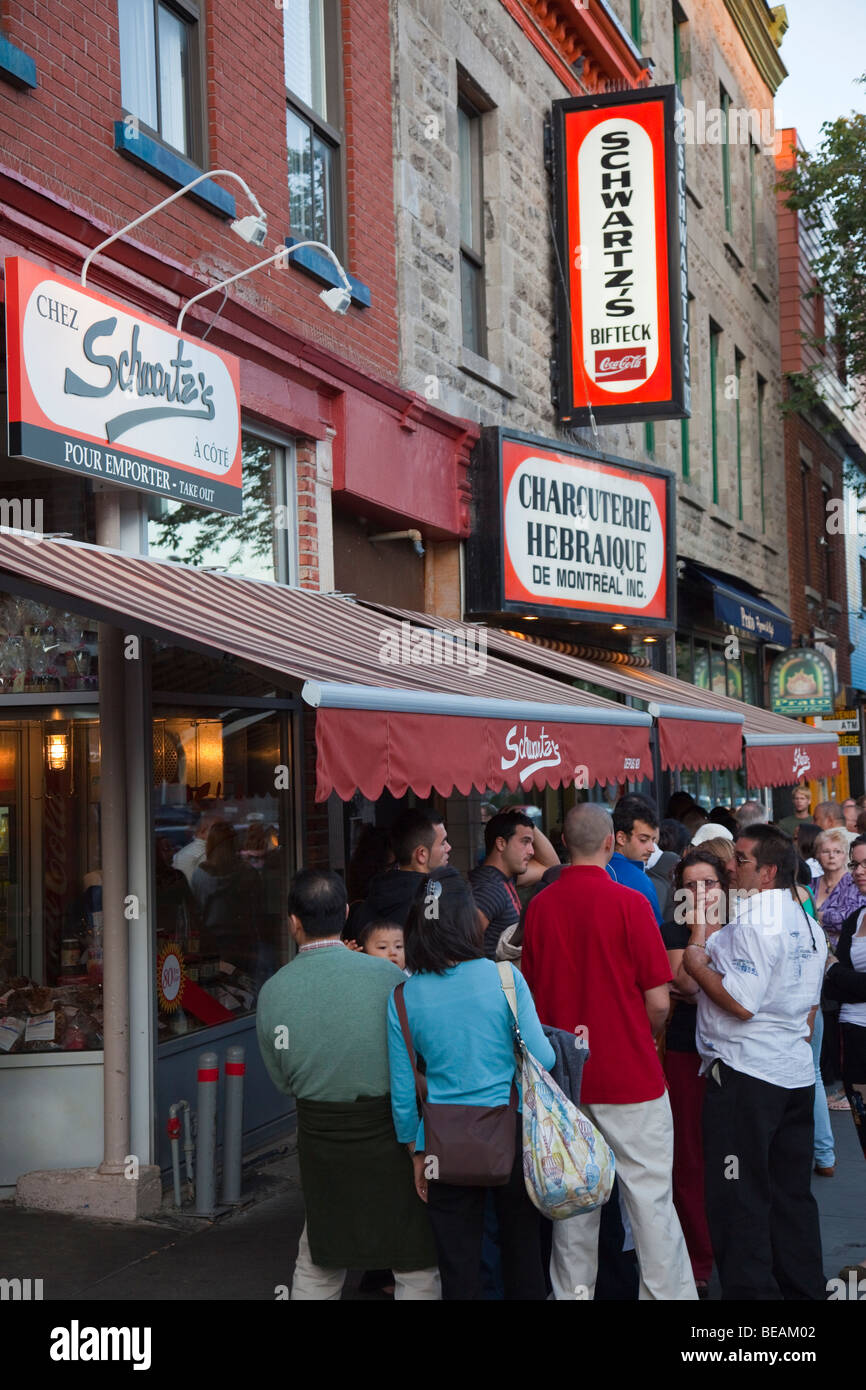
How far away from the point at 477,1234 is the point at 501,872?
2414 millimetres

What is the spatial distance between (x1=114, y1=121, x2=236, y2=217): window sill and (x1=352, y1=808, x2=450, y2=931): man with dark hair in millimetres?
3566

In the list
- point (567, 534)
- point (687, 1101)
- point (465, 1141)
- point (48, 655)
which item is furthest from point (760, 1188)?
point (567, 534)

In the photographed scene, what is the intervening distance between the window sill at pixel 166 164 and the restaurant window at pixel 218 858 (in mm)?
2790

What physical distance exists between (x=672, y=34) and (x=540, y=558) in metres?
9.98

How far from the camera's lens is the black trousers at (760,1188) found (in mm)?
5336

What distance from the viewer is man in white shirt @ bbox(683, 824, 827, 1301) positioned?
536 centimetres

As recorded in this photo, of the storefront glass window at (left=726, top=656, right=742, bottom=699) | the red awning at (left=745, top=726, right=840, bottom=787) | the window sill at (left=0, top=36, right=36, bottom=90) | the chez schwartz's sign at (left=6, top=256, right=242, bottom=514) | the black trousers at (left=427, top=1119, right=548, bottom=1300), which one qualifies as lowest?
the black trousers at (left=427, top=1119, right=548, bottom=1300)

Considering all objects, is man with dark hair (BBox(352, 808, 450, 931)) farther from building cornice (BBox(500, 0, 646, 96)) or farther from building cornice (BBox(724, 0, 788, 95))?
building cornice (BBox(724, 0, 788, 95))

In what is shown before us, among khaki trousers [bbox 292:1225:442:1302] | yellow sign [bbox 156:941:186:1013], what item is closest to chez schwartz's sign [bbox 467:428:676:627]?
yellow sign [bbox 156:941:186:1013]

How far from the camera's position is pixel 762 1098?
538 cm

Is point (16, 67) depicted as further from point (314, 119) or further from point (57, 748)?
point (314, 119)

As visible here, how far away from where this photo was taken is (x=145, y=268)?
7250 millimetres

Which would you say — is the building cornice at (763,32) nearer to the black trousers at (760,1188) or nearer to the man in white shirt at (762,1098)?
the man in white shirt at (762,1098)
